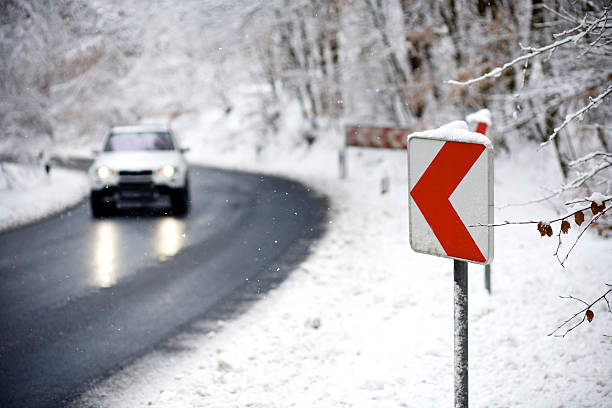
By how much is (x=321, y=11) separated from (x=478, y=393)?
17878 millimetres

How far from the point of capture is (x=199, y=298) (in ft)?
23.0

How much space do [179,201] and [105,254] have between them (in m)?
3.73

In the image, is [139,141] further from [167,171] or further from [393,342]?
[393,342]

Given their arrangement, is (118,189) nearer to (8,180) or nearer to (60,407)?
(8,180)

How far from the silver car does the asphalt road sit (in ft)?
1.50

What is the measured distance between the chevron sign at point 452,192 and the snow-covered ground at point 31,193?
1142 cm

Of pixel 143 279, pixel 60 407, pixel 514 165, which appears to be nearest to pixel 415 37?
pixel 514 165

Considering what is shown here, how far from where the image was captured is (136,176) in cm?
1229

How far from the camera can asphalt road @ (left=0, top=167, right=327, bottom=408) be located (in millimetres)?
5285

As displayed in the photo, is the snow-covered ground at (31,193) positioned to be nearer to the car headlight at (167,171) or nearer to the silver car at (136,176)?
the silver car at (136,176)

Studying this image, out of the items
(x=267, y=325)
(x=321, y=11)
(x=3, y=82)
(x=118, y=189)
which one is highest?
(x=321, y=11)

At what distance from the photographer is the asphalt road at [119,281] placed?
529cm

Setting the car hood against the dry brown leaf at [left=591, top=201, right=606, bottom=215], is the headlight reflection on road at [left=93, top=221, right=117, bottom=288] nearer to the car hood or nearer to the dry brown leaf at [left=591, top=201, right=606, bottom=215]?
the car hood

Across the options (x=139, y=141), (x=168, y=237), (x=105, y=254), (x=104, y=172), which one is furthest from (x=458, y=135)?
(x=139, y=141)
